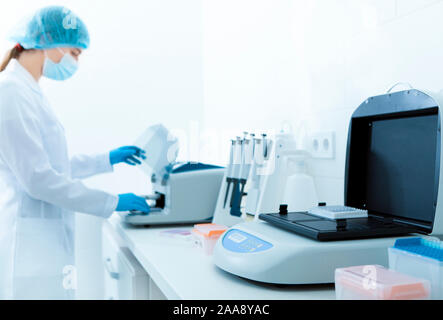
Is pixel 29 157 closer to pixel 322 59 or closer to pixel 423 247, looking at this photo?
pixel 322 59

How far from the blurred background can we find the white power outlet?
2cm

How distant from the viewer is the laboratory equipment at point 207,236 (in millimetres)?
980

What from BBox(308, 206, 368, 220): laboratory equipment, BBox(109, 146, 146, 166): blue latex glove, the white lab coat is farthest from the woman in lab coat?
BBox(308, 206, 368, 220): laboratory equipment

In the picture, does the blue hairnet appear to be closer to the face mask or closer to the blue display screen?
the face mask

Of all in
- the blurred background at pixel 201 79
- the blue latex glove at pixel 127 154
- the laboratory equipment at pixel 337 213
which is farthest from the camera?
the blue latex glove at pixel 127 154

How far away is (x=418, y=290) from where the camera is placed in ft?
1.69

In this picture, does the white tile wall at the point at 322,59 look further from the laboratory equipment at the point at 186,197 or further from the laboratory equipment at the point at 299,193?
the laboratory equipment at the point at 186,197

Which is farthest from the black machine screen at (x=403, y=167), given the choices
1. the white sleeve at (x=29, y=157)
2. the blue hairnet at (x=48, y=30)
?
the blue hairnet at (x=48, y=30)

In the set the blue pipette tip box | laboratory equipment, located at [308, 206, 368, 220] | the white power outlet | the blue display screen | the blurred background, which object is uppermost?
the blurred background

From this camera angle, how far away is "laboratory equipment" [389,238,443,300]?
53 centimetres

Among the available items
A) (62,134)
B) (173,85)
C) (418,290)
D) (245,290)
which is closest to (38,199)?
(62,134)

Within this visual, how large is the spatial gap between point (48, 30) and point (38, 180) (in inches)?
20.0

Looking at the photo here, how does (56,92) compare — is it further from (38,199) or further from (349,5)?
(349,5)

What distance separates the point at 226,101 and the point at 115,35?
0.62m
